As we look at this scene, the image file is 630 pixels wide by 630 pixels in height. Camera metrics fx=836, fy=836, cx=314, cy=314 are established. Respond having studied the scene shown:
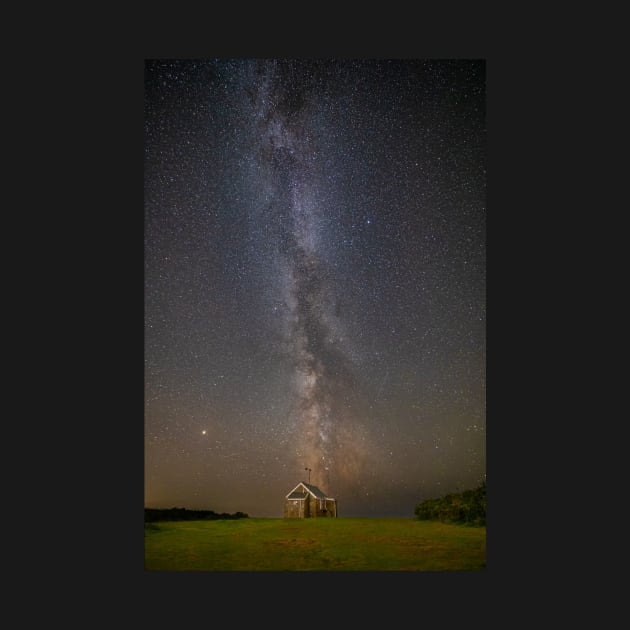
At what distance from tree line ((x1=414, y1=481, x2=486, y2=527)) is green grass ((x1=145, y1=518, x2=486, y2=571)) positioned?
10 centimetres

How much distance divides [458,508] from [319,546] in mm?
1991

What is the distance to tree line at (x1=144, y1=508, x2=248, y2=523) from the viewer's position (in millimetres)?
11508

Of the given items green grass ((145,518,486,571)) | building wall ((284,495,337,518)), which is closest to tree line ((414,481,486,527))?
green grass ((145,518,486,571))

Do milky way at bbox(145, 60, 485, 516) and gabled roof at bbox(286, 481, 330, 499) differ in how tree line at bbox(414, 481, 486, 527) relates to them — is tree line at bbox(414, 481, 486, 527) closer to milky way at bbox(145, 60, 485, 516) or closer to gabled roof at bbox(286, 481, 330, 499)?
milky way at bbox(145, 60, 485, 516)

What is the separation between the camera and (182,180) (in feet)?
39.3

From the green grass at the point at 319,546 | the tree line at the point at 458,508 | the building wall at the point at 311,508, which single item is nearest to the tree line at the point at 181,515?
the green grass at the point at 319,546

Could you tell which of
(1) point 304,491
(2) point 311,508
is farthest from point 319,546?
(1) point 304,491

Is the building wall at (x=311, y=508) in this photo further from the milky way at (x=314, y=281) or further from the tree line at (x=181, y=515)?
the tree line at (x=181, y=515)

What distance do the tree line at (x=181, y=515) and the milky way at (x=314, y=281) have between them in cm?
11

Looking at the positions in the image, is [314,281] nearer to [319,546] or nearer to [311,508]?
[311,508]

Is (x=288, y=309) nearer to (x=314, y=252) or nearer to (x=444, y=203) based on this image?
(x=314, y=252)

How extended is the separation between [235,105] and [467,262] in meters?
4.03

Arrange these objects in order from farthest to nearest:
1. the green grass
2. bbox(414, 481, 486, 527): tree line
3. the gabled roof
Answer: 1. the gabled roof
2. bbox(414, 481, 486, 527): tree line
3. the green grass

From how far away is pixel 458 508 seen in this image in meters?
11.6
